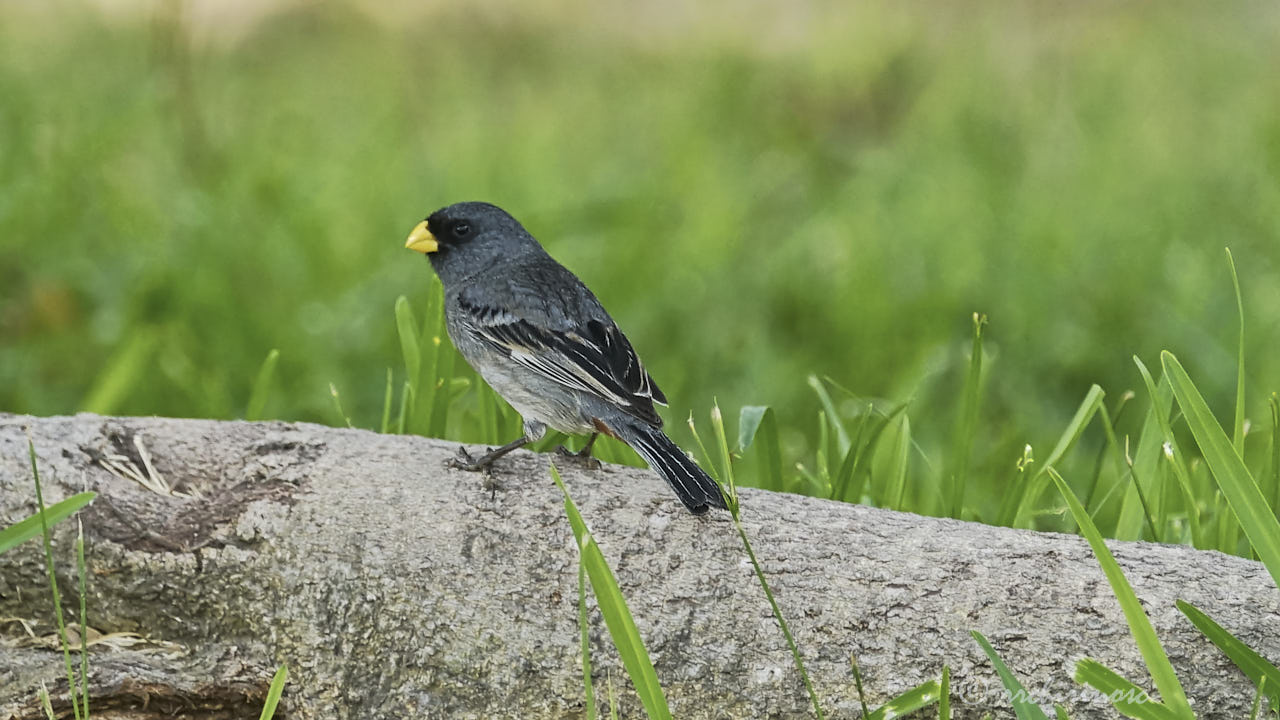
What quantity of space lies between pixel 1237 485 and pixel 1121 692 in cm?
40

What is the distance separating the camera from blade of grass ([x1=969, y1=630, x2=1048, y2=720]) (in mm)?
1959

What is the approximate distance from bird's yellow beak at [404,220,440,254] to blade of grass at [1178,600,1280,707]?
2.19 meters

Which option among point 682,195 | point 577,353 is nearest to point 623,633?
point 577,353

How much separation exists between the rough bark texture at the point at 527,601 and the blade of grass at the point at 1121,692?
0.35 ft

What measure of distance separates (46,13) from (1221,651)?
919cm

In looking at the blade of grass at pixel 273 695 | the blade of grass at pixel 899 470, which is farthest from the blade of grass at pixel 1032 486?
the blade of grass at pixel 273 695

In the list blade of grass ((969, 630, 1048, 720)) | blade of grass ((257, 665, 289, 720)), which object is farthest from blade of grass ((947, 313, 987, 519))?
blade of grass ((257, 665, 289, 720))

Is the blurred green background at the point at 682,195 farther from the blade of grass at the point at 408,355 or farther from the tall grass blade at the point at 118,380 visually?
the blade of grass at the point at 408,355

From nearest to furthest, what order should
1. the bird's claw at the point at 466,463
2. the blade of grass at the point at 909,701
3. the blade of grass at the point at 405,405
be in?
the blade of grass at the point at 909,701 < the bird's claw at the point at 466,463 < the blade of grass at the point at 405,405

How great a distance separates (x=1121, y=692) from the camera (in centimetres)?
200

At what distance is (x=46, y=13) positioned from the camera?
30.2ft

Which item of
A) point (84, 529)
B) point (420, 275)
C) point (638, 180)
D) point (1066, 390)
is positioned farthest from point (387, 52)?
point (84, 529)

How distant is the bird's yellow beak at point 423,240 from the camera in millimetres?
3572

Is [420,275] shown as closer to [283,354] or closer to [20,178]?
[283,354]
